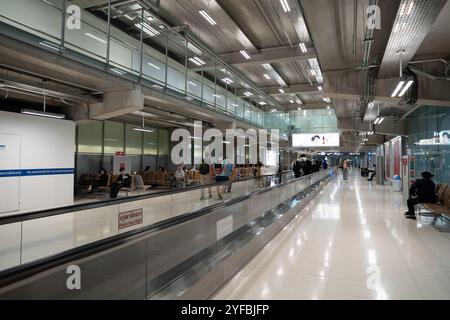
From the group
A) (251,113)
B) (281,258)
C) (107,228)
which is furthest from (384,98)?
(251,113)

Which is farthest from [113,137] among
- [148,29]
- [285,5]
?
[285,5]

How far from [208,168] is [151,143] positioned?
7202mm

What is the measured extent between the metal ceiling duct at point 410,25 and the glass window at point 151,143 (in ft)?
47.6

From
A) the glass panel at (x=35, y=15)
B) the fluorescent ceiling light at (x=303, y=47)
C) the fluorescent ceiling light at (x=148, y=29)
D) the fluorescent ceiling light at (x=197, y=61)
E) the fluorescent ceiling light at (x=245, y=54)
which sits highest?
the fluorescent ceiling light at (x=148, y=29)

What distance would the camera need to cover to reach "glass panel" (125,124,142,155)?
16.5 m

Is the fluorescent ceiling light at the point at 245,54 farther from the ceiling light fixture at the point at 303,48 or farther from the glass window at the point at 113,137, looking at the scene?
the glass window at the point at 113,137

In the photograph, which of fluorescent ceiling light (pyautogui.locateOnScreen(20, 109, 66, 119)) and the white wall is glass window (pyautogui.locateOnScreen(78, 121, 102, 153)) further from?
fluorescent ceiling light (pyautogui.locateOnScreen(20, 109, 66, 119))

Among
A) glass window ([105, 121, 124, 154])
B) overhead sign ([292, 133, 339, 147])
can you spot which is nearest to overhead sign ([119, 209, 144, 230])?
glass window ([105, 121, 124, 154])

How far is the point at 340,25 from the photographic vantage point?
17.7 ft

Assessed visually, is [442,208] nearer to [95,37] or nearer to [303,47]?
[303,47]

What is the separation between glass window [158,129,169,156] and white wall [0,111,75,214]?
356 inches

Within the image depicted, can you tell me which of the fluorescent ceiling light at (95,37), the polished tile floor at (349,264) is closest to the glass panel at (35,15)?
the fluorescent ceiling light at (95,37)

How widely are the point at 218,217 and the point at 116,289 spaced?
6.33ft

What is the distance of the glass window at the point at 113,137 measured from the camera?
15.2 meters
